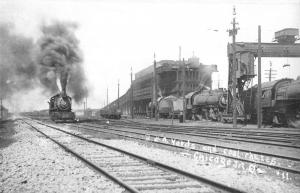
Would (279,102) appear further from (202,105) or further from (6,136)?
(6,136)

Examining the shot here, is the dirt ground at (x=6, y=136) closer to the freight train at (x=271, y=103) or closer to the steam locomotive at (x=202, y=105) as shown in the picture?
the freight train at (x=271, y=103)

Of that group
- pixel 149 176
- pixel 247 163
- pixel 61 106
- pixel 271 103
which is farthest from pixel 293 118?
pixel 61 106

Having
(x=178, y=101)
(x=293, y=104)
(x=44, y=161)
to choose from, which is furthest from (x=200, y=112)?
(x=44, y=161)

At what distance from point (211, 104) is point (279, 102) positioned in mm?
13042

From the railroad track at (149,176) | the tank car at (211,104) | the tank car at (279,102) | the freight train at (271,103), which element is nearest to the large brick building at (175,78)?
the tank car at (211,104)

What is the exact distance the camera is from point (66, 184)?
7.44 meters

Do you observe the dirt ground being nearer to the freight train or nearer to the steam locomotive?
the freight train

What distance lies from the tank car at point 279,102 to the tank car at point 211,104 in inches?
241

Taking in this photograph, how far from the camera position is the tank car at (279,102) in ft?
78.3

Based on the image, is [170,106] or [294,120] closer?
[294,120]

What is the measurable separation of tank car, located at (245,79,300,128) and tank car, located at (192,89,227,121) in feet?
20.1

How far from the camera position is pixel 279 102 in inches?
998

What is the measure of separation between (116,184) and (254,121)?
86.8ft

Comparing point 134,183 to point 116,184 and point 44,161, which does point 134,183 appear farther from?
point 44,161
